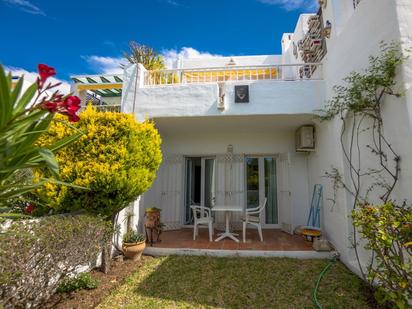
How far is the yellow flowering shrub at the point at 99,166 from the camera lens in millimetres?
3965

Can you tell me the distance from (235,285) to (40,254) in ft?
10.9

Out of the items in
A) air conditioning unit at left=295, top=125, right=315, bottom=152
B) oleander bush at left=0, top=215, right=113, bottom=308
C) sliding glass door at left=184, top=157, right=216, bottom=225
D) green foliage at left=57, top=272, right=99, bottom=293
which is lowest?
green foliage at left=57, top=272, right=99, bottom=293

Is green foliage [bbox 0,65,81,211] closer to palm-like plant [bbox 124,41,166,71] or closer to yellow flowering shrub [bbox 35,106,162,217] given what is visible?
yellow flowering shrub [bbox 35,106,162,217]

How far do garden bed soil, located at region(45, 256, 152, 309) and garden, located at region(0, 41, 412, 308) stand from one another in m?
0.02

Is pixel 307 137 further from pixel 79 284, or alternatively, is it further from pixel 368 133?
pixel 79 284

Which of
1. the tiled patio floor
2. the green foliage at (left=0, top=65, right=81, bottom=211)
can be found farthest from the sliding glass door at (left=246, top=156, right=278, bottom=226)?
the green foliage at (left=0, top=65, right=81, bottom=211)

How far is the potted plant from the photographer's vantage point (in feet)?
17.0

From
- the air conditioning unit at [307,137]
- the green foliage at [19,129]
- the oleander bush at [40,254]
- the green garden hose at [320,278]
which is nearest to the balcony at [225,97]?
the air conditioning unit at [307,137]

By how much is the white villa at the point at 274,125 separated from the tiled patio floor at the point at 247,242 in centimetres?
65

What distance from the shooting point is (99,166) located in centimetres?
400

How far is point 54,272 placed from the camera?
3133 mm

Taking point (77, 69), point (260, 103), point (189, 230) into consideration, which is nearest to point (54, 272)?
point (189, 230)

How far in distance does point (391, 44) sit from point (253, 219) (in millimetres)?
5063

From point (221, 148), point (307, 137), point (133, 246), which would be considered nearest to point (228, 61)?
point (221, 148)
